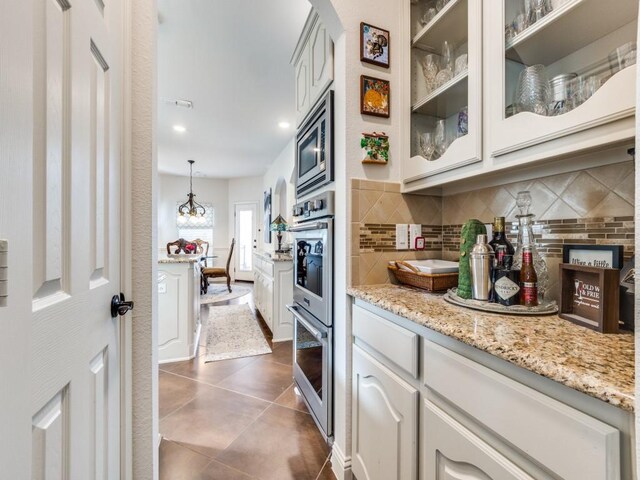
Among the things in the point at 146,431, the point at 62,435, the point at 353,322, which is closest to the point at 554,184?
the point at 353,322

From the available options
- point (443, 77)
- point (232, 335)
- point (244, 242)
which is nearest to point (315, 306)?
point (443, 77)

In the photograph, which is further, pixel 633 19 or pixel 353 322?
pixel 353 322

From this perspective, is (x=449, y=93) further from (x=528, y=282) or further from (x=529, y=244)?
(x=528, y=282)

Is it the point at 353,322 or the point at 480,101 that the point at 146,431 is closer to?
the point at 353,322

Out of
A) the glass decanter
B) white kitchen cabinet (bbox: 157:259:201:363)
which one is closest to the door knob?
the glass decanter

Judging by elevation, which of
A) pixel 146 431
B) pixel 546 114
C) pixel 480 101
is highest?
pixel 480 101

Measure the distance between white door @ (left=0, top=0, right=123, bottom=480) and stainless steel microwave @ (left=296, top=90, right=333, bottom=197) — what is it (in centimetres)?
87

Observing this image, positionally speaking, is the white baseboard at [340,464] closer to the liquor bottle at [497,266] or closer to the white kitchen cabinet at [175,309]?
the liquor bottle at [497,266]

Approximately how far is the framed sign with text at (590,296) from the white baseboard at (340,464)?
1127 mm

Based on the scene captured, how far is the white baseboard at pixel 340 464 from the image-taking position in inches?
51.7

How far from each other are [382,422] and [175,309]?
2148mm

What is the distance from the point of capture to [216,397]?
2029mm

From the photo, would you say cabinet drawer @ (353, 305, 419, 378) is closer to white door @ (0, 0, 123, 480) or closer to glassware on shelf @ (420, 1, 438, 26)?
white door @ (0, 0, 123, 480)

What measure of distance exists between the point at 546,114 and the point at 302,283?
1.46 metres
